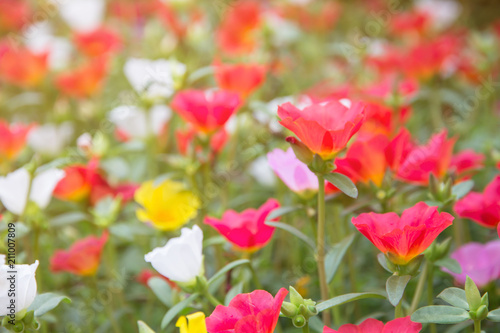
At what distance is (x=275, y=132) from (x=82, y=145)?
0.37 m

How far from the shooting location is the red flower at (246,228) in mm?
688

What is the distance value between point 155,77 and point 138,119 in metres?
0.12

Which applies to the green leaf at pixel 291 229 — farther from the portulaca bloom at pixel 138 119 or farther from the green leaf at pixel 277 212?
the portulaca bloom at pixel 138 119

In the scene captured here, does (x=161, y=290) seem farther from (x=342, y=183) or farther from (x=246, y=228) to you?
(x=342, y=183)

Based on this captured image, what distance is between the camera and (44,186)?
837 mm

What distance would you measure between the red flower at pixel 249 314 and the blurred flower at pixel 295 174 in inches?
8.3

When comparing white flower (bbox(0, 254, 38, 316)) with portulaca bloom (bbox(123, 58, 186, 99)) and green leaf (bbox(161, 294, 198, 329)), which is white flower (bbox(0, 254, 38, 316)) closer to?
green leaf (bbox(161, 294, 198, 329))

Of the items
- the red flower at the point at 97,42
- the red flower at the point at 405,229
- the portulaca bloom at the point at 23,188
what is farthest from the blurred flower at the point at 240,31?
the red flower at the point at 405,229

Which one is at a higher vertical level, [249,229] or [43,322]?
[249,229]

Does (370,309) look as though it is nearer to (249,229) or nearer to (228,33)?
(249,229)

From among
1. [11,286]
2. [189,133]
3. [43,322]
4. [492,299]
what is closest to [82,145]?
[189,133]

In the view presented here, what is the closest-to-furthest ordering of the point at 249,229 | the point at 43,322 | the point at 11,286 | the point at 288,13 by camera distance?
the point at 11,286 < the point at 249,229 < the point at 43,322 < the point at 288,13

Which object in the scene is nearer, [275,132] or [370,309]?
[370,309]

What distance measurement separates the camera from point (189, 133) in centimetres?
93
